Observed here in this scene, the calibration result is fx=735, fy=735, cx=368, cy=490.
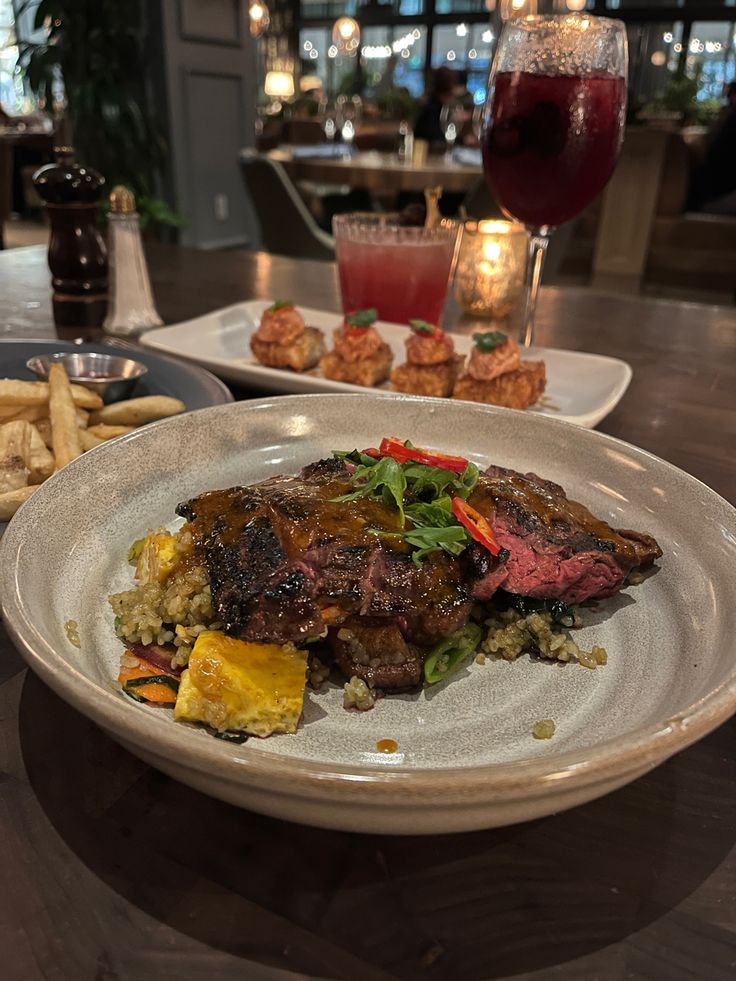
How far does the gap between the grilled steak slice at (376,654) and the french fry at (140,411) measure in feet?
2.44

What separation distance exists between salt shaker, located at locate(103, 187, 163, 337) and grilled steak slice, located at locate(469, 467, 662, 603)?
1648 mm

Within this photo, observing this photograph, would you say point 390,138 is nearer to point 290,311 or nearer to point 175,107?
point 175,107

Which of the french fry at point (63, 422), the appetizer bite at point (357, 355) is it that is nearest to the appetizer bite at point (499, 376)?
the appetizer bite at point (357, 355)

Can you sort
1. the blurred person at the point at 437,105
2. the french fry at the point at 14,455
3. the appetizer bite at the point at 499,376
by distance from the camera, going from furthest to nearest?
the blurred person at the point at 437,105, the appetizer bite at the point at 499,376, the french fry at the point at 14,455

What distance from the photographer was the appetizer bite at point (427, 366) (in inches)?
71.0

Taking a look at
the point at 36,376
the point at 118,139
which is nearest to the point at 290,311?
the point at 36,376

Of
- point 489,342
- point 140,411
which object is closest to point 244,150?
point 489,342

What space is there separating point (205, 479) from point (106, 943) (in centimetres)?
74

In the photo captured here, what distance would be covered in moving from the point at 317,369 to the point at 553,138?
83 centimetres

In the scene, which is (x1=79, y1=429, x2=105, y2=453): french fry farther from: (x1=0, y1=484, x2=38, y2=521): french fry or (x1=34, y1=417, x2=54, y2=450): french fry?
(x1=0, y1=484, x2=38, y2=521): french fry

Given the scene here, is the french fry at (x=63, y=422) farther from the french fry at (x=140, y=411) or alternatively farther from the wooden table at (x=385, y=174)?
the wooden table at (x=385, y=174)

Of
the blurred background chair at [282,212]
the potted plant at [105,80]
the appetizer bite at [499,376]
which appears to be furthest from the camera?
the potted plant at [105,80]

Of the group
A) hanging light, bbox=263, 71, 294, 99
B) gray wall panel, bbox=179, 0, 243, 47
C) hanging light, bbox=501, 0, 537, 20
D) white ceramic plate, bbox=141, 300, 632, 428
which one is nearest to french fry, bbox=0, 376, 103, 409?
white ceramic plate, bbox=141, 300, 632, 428

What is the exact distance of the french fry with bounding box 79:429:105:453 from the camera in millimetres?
1371
